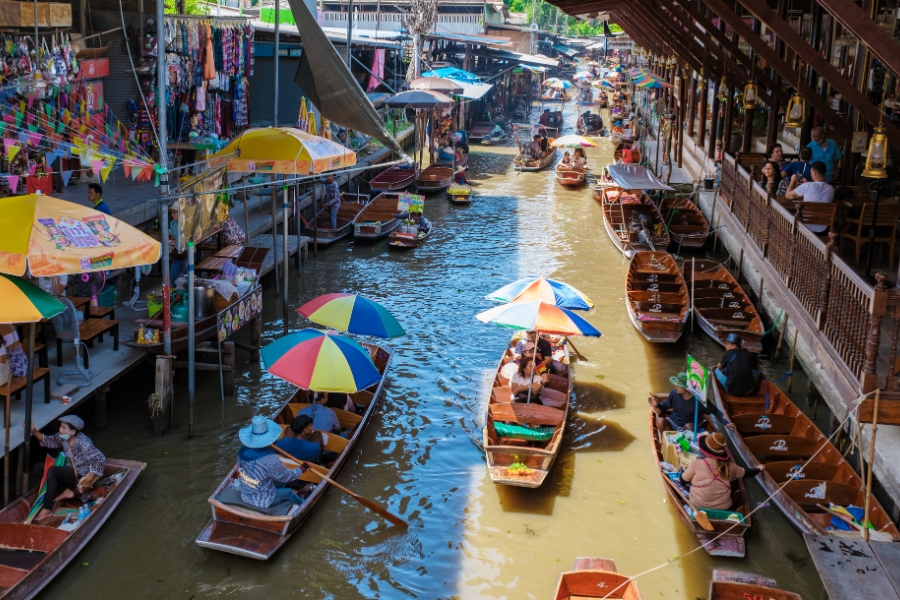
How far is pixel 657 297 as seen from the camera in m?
15.9

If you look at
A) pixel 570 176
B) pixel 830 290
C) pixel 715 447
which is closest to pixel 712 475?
pixel 715 447

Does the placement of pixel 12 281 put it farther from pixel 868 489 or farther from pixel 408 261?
pixel 408 261

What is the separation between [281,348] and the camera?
10.2 metres

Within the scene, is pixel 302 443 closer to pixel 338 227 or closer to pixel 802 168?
pixel 802 168

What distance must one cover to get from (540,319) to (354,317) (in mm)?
2487

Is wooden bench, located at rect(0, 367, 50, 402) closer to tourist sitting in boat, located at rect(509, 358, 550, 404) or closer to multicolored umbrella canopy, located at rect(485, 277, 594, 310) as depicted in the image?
tourist sitting in boat, located at rect(509, 358, 550, 404)

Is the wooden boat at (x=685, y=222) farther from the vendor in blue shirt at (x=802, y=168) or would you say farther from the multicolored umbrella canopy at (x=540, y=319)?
the multicolored umbrella canopy at (x=540, y=319)

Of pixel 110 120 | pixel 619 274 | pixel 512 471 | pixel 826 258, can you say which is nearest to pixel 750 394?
pixel 826 258

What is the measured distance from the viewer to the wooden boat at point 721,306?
556 inches

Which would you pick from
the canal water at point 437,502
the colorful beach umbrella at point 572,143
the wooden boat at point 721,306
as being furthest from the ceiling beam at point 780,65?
the colorful beach umbrella at point 572,143

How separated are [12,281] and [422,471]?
16.9 feet

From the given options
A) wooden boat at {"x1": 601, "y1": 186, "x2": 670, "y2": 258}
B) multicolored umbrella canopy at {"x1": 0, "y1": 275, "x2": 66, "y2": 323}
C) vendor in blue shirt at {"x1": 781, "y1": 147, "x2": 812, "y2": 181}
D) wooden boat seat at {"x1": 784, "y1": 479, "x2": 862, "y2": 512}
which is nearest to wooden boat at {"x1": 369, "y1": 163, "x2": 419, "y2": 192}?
wooden boat at {"x1": 601, "y1": 186, "x2": 670, "y2": 258}

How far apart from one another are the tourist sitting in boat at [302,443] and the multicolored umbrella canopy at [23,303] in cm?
278

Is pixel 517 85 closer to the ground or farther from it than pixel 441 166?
farther from it
